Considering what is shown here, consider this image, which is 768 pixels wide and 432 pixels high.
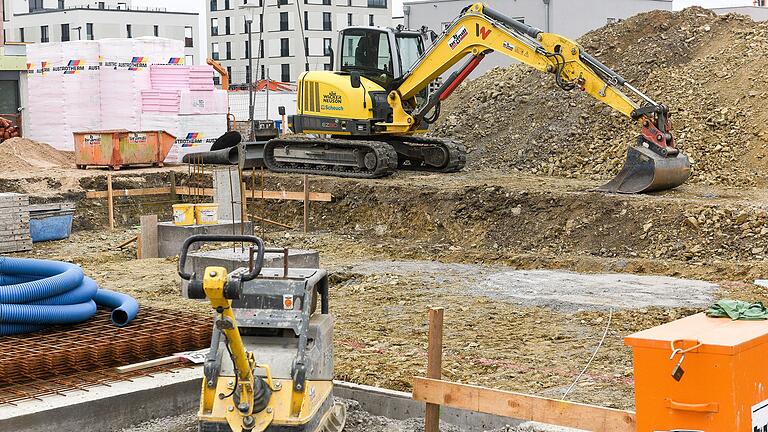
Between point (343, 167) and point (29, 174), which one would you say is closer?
point (343, 167)

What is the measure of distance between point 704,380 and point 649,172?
1278 cm

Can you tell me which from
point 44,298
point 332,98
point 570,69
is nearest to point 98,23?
point 332,98

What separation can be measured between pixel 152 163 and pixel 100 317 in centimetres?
1642

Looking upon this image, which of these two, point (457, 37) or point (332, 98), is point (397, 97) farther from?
point (457, 37)

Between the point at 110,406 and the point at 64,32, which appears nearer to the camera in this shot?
the point at 110,406

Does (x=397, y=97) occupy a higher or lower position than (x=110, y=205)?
higher

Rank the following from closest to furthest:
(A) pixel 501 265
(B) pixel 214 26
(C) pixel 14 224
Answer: (A) pixel 501 265, (C) pixel 14 224, (B) pixel 214 26

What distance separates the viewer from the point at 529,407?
22.4 ft

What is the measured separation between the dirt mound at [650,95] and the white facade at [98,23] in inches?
1816

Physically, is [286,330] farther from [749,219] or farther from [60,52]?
[60,52]

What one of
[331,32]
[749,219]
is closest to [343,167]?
[749,219]

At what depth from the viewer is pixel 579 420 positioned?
667cm

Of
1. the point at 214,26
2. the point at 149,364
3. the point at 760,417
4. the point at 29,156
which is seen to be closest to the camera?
the point at 760,417

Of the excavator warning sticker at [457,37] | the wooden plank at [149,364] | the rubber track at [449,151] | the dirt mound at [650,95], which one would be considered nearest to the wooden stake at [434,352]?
the wooden plank at [149,364]
